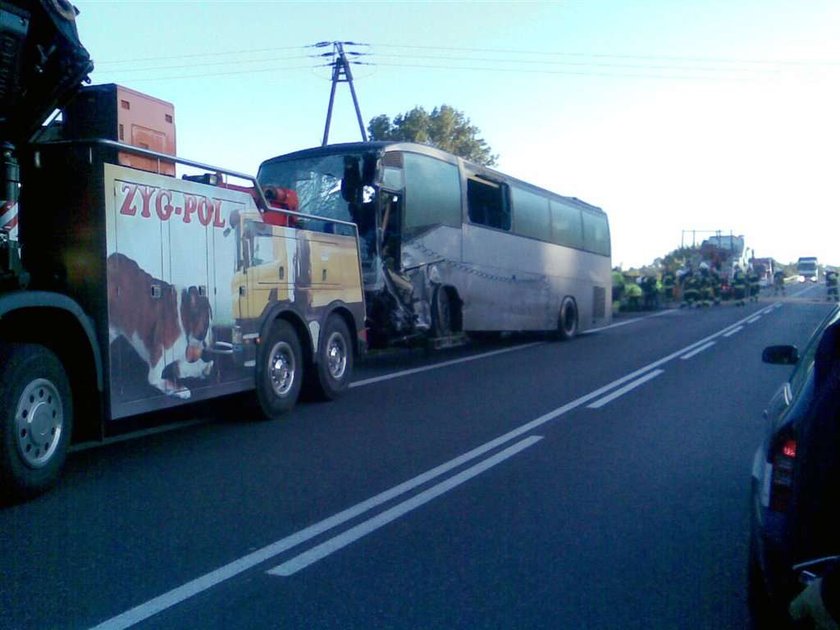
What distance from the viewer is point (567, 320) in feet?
80.0

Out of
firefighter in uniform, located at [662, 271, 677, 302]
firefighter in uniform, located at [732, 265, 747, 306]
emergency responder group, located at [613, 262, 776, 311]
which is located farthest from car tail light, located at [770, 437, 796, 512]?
firefighter in uniform, located at [662, 271, 677, 302]

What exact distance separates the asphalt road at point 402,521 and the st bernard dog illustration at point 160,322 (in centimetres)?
82

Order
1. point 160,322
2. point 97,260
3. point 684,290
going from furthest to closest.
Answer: point 684,290, point 160,322, point 97,260

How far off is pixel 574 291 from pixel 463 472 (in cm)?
1746

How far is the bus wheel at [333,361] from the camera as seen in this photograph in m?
11.6

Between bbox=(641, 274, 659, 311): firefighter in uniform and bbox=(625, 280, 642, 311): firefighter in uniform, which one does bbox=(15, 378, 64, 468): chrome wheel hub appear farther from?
bbox=(641, 274, 659, 311): firefighter in uniform

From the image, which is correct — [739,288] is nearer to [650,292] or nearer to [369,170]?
[650,292]

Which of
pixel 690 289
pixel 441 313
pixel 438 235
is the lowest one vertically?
pixel 441 313

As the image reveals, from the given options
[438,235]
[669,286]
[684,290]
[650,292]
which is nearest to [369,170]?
[438,235]

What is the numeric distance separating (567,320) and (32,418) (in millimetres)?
18856

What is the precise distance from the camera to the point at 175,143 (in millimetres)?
8844

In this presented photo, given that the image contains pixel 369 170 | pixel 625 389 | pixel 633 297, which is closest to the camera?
pixel 625 389

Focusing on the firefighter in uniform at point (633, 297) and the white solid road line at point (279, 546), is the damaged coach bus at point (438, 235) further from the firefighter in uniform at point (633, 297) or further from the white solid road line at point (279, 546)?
the firefighter in uniform at point (633, 297)

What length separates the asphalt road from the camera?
192 inches
